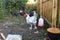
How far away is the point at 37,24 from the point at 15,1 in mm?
3371

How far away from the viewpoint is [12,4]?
8727mm

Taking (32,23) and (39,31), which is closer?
(39,31)

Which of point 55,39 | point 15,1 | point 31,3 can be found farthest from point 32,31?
point 31,3

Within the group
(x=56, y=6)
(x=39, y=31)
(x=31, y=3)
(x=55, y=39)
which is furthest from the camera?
(x=31, y=3)

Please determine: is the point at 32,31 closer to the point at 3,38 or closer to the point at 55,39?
the point at 3,38

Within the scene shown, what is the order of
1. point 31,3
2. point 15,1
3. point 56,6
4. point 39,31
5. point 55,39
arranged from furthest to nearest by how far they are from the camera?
point 31,3 < point 15,1 < point 39,31 < point 56,6 < point 55,39

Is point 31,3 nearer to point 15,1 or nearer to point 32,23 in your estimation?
point 15,1

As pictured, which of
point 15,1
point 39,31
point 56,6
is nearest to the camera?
point 56,6

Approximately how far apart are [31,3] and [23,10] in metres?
0.91

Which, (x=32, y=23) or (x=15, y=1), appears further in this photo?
(x=15, y=1)

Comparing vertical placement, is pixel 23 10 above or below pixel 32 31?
above

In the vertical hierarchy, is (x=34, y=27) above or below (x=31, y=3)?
below

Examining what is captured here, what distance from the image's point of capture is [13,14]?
8922 mm

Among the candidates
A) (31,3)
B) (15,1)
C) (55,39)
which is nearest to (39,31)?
(55,39)
